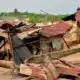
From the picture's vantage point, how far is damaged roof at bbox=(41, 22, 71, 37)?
18689 millimetres

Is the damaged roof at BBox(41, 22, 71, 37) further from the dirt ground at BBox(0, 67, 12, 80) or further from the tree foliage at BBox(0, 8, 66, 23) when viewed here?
the tree foliage at BBox(0, 8, 66, 23)

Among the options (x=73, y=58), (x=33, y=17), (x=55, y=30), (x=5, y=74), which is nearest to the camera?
(x=73, y=58)

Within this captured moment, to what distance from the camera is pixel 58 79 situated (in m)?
9.49

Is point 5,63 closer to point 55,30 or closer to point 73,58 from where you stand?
point 55,30

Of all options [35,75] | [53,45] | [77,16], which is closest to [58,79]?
[35,75]

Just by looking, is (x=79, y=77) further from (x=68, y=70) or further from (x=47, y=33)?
(x=47, y=33)

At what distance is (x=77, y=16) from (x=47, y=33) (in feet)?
12.9

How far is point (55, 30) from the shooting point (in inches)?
765

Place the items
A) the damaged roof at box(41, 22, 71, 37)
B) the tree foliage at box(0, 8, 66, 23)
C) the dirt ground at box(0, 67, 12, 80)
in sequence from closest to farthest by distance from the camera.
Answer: the dirt ground at box(0, 67, 12, 80), the damaged roof at box(41, 22, 71, 37), the tree foliage at box(0, 8, 66, 23)

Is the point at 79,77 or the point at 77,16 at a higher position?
the point at 77,16

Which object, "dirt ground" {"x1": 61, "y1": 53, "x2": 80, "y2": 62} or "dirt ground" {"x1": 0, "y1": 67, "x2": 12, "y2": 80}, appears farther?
"dirt ground" {"x1": 0, "y1": 67, "x2": 12, "y2": 80}

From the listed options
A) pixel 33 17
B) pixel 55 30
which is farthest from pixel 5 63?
pixel 33 17

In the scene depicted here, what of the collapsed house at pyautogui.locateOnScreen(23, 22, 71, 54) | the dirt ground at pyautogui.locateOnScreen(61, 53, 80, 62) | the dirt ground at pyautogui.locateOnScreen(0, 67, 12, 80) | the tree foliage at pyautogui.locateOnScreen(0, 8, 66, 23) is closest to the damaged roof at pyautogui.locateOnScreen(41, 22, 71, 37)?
→ the collapsed house at pyautogui.locateOnScreen(23, 22, 71, 54)

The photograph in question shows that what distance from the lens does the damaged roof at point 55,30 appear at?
18689 mm
